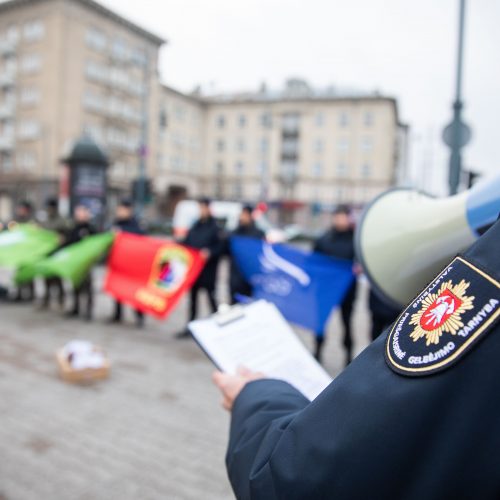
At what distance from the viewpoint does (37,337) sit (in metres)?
7.05

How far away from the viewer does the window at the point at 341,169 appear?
6094 centimetres

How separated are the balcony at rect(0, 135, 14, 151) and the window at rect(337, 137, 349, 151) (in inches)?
1358

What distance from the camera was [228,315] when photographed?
67.0 inches

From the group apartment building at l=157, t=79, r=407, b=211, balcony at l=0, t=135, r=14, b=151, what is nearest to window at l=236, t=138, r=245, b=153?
apartment building at l=157, t=79, r=407, b=211

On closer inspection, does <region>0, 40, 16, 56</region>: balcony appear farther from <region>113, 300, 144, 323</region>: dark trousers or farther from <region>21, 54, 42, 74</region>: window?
<region>113, 300, 144, 323</region>: dark trousers

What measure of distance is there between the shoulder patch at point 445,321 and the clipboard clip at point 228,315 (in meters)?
0.90

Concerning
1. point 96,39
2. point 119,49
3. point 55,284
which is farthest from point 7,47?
point 55,284

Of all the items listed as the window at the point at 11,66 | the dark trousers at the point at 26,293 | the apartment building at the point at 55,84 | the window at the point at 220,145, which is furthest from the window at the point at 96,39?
the dark trousers at the point at 26,293

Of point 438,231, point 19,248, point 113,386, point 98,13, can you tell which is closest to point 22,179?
point 98,13

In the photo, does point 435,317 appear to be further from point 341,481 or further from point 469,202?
point 469,202

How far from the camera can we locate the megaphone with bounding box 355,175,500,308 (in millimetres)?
1214

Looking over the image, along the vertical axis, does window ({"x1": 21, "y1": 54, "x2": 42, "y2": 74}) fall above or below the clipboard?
above

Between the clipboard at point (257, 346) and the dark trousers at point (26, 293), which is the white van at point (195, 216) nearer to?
the dark trousers at point (26, 293)

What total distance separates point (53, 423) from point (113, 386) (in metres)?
0.99
